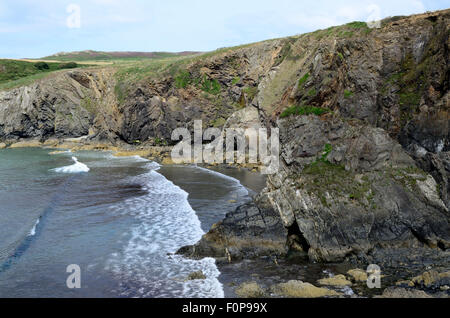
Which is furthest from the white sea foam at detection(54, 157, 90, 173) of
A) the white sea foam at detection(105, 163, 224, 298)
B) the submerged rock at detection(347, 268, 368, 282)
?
the submerged rock at detection(347, 268, 368, 282)

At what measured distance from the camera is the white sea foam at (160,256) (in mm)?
11781

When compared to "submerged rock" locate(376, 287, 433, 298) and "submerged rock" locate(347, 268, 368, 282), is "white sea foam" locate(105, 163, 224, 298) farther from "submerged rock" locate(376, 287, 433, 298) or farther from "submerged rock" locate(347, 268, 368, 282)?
"submerged rock" locate(376, 287, 433, 298)

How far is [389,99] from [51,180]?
28.7 m

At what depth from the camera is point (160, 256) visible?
48.6 ft

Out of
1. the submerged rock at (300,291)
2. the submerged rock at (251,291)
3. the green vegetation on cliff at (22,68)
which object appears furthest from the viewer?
the green vegetation on cliff at (22,68)

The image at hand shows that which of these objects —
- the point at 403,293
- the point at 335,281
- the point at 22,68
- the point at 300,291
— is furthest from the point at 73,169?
the point at 22,68

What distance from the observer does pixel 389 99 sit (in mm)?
22359

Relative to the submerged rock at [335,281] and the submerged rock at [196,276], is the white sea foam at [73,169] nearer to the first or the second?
the submerged rock at [196,276]

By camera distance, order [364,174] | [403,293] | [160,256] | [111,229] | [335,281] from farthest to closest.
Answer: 1. [111,229]
2. [364,174]
3. [160,256]
4. [335,281]
5. [403,293]

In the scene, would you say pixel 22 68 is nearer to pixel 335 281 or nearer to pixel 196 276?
pixel 196 276

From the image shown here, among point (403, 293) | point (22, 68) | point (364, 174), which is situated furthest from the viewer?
point (22, 68)

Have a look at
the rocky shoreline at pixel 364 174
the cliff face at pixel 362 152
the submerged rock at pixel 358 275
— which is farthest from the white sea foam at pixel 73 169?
the submerged rock at pixel 358 275
